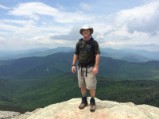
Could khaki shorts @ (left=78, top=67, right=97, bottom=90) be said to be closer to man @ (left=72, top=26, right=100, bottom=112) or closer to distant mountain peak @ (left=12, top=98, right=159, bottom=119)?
man @ (left=72, top=26, right=100, bottom=112)

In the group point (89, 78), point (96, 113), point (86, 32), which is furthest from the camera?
point (96, 113)

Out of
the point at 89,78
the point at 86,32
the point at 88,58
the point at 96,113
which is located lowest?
the point at 96,113

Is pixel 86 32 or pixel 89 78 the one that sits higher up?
pixel 86 32

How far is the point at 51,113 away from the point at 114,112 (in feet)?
16.4

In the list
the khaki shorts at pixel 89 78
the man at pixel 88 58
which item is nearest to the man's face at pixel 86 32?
the man at pixel 88 58

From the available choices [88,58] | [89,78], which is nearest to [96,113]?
[89,78]

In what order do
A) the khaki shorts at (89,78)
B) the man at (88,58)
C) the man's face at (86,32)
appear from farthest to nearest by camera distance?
the khaki shorts at (89,78) < the man at (88,58) < the man's face at (86,32)

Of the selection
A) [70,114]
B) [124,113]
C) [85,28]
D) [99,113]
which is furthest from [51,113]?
[85,28]

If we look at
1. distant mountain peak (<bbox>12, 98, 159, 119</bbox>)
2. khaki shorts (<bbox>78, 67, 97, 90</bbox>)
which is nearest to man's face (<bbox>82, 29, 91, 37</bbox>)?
khaki shorts (<bbox>78, 67, 97, 90</bbox>)

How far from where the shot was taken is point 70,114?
21.0 m

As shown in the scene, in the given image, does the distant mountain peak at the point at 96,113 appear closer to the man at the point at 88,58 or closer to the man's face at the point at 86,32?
the man at the point at 88,58

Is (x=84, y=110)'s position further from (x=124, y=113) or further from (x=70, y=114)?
(x=124, y=113)

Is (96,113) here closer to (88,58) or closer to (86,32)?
(88,58)

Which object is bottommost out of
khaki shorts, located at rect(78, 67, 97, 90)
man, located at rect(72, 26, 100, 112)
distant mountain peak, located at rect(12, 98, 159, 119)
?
distant mountain peak, located at rect(12, 98, 159, 119)
